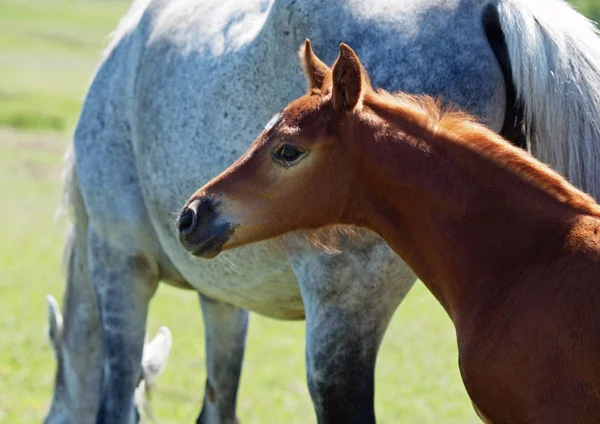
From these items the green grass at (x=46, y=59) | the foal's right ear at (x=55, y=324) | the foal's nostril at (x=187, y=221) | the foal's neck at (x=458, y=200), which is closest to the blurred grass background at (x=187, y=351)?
the foal's right ear at (x=55, y=324)

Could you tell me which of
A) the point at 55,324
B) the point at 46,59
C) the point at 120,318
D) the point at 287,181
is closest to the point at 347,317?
the point at 287,181

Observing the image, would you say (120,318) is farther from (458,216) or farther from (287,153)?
(458,216)

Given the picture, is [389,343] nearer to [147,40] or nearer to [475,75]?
[147,40]

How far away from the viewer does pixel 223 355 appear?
5.32 meters

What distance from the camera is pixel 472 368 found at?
A: 2908 millimetres

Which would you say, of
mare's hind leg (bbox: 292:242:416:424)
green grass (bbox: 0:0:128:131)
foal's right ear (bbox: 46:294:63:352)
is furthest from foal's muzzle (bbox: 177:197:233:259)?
green grass (bbox: 0:0:128:131)

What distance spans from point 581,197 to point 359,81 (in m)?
0.74

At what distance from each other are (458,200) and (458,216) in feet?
0.16

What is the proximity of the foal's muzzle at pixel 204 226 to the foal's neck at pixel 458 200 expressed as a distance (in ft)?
1.42

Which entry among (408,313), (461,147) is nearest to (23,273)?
(408,313)

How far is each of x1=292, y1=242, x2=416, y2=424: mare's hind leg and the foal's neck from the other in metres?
0.48

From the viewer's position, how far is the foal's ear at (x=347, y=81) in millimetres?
2990

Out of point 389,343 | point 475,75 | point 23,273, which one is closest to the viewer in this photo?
point 475,75

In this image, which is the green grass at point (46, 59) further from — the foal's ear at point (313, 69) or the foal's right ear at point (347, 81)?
the foal's right ear at point (347, 81)
